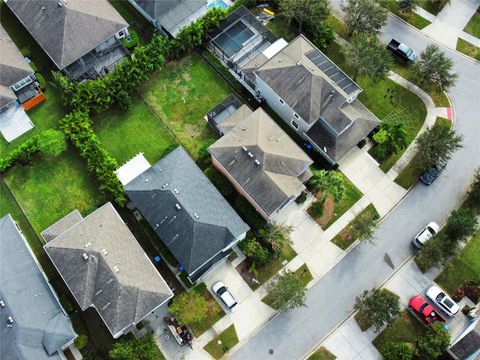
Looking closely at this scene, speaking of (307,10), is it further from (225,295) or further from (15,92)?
(15,92)

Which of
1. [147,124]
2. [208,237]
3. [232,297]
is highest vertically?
[147,124]

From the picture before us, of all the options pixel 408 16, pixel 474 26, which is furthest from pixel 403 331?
pixel 474 26

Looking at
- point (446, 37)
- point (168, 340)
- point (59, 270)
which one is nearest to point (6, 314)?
point (59, 270)

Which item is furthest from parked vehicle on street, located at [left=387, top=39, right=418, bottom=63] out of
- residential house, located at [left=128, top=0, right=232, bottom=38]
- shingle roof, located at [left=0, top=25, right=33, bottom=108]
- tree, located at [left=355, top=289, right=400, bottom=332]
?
shingle roof, located at [left=0, top=25, right=33, bottom=108]

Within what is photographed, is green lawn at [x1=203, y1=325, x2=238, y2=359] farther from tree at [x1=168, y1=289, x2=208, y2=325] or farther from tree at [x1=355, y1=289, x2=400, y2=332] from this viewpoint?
tree at [x1=355, y1=289, x2=400, y2=332]

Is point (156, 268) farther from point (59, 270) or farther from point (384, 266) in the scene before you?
point (384, 266)

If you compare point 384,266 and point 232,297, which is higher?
point 232,297
